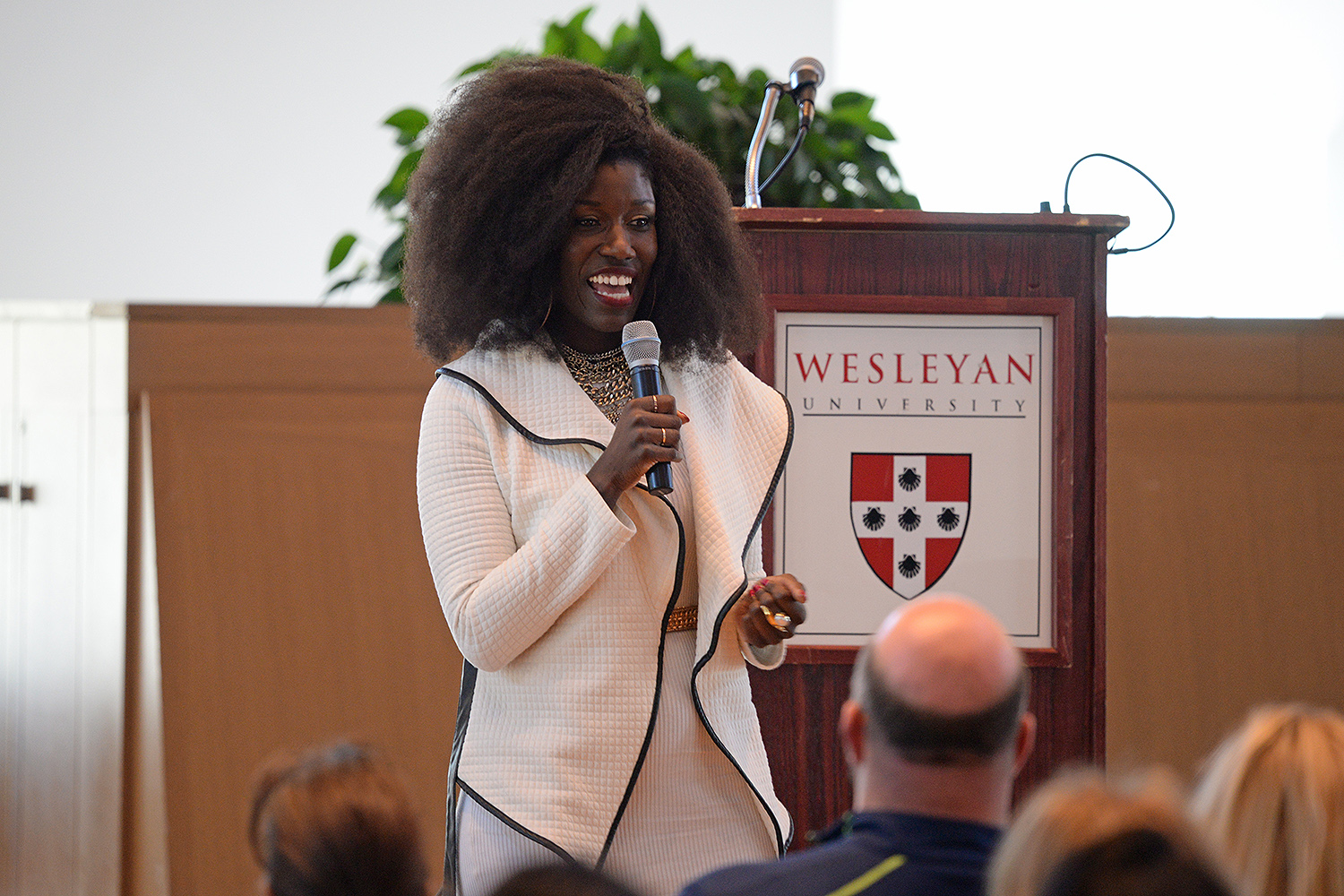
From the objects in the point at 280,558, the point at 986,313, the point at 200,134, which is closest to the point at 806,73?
the point at 986,313

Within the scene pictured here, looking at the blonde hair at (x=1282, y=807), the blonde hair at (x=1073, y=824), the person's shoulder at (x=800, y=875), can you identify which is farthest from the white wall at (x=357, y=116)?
the blonde hair at (x=1073, y=824)

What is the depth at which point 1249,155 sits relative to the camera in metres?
3.59

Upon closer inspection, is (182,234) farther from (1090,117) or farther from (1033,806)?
(1033,806)

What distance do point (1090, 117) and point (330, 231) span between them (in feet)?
8.13

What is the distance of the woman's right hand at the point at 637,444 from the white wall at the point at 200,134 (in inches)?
128

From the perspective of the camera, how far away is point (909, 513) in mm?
2053

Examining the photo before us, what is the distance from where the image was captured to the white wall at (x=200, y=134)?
4305 mm

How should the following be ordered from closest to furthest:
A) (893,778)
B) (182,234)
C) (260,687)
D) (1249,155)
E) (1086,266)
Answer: (893,778)
(1086,266)
(260,687)
(1249,155)
(182,234)

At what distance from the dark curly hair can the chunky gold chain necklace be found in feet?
0.14

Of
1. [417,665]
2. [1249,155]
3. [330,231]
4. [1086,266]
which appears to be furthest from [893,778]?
[330,231]

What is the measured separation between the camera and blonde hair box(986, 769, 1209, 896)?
77cm

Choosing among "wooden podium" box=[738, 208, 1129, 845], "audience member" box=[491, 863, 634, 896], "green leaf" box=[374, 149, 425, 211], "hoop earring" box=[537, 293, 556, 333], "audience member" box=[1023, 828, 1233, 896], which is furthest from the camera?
"green leaf" box=[374, 149, 425, 211]

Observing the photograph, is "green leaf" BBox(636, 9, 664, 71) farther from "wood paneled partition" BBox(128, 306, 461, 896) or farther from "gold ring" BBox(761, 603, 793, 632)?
"gold ring" BBox(761, 603, 793, 632)

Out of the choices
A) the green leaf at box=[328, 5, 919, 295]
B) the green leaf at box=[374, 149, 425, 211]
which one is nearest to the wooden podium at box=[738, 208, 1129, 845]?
the green leaf at box=[328, 5, 919, 295]
